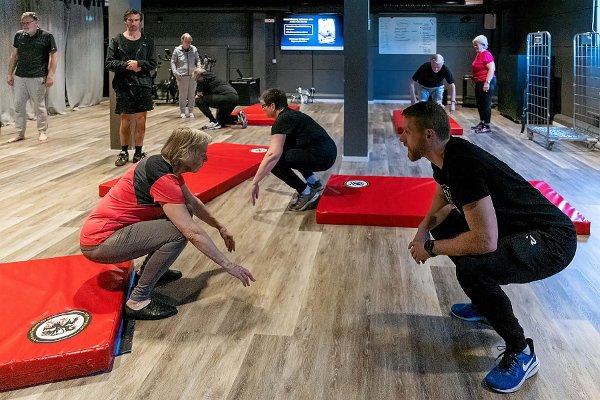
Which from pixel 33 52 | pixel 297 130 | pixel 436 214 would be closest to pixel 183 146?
pixel 436 214

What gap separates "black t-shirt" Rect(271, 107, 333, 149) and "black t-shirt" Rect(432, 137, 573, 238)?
2.24m

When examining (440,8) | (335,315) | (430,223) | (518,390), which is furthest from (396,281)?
(440,8)

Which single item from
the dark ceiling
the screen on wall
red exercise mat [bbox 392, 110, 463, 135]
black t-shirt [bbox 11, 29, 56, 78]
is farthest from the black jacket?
the screen on wall

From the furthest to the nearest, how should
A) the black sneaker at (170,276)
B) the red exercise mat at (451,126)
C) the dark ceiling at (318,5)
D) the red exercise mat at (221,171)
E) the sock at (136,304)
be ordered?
the dark ceiling at (318,5) < the red exercise mat at (451,126) < the red exercise mat at (221,171) < the black sneaker at (170,276) < the sock at (136,304)

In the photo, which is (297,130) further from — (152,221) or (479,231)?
(479,231)

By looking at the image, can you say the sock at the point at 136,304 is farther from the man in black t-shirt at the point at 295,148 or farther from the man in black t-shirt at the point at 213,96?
the man in black t-shirt at the point at 213,96

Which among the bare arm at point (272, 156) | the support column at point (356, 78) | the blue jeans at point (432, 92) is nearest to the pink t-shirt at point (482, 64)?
the blue jeans at point (432, 92)

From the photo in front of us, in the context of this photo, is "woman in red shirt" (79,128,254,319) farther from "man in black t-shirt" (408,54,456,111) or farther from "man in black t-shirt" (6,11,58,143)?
"man in black t-shirt" (408,54,456,111)

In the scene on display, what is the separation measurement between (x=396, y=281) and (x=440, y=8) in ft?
34.6

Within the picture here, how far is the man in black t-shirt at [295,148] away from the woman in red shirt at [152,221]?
163cm

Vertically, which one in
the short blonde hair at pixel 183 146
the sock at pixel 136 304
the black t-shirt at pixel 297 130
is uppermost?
the black t-shirt at pixel 297 130

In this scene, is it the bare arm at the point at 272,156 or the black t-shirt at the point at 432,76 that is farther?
the black t-shirt at the point at 432,76

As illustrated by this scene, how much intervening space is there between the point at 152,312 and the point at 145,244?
1.08 ft

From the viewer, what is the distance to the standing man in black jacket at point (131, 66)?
5.98 m
